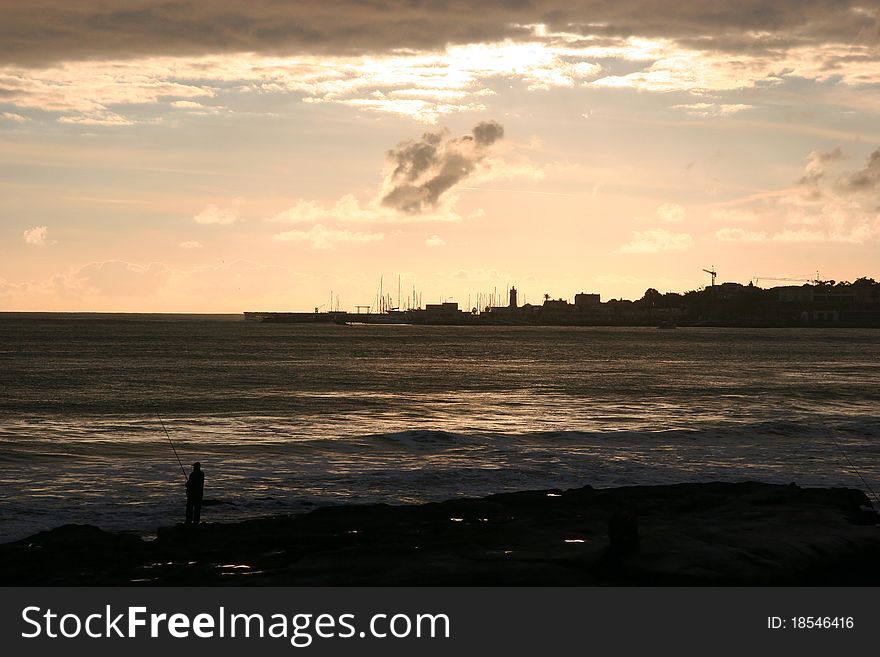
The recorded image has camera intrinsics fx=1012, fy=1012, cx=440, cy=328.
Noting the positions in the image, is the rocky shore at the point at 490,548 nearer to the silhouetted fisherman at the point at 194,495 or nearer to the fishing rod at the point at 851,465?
the silhouetted fisherman at the point at 194,495

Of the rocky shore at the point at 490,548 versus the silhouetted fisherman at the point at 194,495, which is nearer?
the rocky shore at the point at 490,548

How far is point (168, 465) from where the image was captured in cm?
3397

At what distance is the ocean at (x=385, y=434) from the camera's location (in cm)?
2928

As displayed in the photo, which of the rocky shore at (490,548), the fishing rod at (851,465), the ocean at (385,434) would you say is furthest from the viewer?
the ocean at (385,434)

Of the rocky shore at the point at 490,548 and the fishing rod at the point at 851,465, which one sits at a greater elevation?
the rocky shore at the point at 490,548

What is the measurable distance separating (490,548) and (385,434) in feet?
80.0

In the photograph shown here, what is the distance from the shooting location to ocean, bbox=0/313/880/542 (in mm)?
29281

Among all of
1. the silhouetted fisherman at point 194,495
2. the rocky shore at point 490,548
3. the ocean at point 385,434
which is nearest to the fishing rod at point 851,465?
the ocean at point 385,434

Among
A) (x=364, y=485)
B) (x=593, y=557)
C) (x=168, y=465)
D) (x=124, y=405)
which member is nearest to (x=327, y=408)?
(x=124, y=405)

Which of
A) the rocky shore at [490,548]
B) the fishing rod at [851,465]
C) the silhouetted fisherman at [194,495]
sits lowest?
the fishing rod at [851,465]

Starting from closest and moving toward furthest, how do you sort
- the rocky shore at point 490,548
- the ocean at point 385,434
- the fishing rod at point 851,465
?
the rocky shore at point 490,548 < the fishing rod at point 851,465 < the ocean at point 385,434

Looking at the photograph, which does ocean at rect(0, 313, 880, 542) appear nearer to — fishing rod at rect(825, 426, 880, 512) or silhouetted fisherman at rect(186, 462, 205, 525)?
fishing rod at rect(825, 426, 880, 512)

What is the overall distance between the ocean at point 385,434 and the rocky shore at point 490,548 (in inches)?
156
